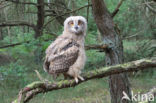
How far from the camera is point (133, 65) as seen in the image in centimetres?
212

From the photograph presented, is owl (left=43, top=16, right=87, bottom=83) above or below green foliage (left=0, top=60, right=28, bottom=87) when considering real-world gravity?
above

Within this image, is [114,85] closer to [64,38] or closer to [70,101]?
[64,38]

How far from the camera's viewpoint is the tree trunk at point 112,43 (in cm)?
397

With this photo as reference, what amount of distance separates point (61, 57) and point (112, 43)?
61.1 inches

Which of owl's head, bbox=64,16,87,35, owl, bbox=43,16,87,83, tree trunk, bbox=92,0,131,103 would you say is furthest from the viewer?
tree trunk, bbox=92,0,131,103

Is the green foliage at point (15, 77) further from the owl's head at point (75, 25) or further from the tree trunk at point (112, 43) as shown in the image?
the owl's head at point (75, 25)

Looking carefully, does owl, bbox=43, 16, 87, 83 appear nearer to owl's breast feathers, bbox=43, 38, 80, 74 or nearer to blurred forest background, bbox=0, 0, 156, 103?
owl's breast feathers, bbox=43, 38, 80, 74

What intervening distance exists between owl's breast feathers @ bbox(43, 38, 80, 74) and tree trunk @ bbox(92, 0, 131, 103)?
4.26 feet

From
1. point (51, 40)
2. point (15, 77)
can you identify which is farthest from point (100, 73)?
point (15, 77)

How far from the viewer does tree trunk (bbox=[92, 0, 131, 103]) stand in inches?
156

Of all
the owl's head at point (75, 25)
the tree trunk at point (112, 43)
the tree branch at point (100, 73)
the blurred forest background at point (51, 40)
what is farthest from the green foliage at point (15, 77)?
the tree branch at point (100, 73)

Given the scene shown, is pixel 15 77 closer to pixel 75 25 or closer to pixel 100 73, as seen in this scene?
pixel 75 25

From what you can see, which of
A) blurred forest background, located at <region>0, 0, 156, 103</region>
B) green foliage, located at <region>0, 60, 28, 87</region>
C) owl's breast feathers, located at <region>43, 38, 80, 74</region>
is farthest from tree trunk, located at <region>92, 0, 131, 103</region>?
green foliage, located at <region>0, 60, 28, 87</region>

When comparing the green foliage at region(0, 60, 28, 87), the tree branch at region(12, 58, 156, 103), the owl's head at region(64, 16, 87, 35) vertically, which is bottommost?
the green foliage at region(0, 60, 28, 87)
